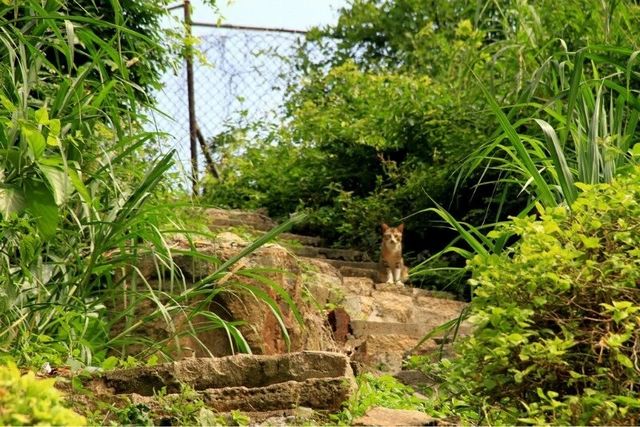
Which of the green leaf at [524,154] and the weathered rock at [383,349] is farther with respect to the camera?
the weathered rock at [383,349]

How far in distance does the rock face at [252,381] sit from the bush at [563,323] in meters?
0.35

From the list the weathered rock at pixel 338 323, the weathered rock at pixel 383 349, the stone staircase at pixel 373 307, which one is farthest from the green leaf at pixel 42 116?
the weathered rock at pixel 338 323

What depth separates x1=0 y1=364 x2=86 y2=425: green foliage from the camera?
168 cm

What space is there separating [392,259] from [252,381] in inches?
203

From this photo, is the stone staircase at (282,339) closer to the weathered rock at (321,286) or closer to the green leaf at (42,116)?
the weathered rock at (321,286)

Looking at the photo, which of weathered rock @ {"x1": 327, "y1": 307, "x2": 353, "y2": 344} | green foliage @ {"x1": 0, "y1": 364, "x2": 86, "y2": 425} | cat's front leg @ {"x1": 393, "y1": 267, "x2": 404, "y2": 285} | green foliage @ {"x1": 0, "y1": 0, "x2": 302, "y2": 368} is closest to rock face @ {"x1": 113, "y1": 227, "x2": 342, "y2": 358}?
green foliage @ {"x1": 0, "y1": 0, "x2": 302, "y2": 368}

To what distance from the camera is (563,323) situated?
8.86ft

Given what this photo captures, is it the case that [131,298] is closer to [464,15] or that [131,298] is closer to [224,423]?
[224,423]

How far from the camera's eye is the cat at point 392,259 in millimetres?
8086

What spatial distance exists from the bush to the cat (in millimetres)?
5142

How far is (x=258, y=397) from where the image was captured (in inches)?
109

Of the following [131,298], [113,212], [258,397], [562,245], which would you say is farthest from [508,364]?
[131,298]

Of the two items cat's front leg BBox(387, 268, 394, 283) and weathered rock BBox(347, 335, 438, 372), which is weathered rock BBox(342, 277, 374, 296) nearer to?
cat's front leg BBox(387, 268, 394, 283)

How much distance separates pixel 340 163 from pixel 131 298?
5.95m
